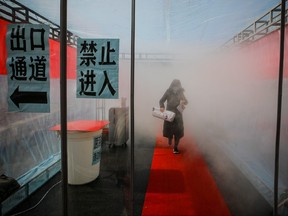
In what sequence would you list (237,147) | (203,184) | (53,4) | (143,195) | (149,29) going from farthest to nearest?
(149,29), (237,147), (203,184), (143,195), (53,4)

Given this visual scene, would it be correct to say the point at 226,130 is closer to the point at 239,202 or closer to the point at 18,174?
the point at 239,202

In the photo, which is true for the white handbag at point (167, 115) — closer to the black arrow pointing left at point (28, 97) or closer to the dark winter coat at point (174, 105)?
the dark winter coat at point (174, 105)

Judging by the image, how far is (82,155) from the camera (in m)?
2.51

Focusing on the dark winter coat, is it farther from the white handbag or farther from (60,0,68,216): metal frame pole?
(60,0,68,216): metal frame pole

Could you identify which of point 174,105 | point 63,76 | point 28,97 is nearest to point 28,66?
point 28,97

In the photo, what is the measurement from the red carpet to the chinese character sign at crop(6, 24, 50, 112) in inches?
56.7

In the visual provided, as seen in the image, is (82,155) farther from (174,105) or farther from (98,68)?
(174,105)

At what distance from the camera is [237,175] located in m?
2.94

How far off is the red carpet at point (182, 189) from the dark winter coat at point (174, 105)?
434 mm

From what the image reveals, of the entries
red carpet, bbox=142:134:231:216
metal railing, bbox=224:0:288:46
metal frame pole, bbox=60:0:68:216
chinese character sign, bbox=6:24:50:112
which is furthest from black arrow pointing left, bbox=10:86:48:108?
metal railing, bbox=224:0:288:46

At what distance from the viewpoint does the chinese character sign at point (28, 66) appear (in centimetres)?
145

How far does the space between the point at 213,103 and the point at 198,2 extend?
274cm

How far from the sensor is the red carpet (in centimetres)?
208

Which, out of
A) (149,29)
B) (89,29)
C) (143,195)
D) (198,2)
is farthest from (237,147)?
(89,29)
